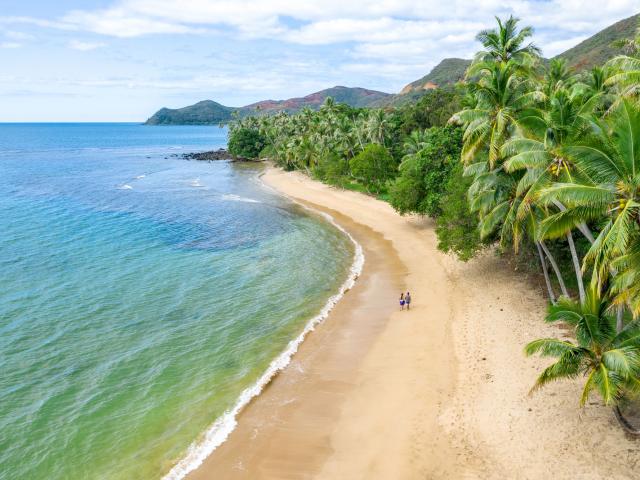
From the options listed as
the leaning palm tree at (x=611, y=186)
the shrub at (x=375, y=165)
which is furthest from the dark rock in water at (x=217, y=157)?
the leaning palm tree at (x=611, y=186)

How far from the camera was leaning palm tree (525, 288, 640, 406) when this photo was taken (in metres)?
13.4

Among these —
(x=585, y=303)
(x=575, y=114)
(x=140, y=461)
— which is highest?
(x=575, y=114)

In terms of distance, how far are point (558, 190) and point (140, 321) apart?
24337mm

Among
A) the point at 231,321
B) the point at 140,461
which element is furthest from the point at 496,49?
the point at 140,461

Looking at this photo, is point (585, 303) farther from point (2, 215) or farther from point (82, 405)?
point (2, 215)

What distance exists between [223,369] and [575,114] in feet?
61.8

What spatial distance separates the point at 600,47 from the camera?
118m

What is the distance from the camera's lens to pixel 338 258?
41.1m

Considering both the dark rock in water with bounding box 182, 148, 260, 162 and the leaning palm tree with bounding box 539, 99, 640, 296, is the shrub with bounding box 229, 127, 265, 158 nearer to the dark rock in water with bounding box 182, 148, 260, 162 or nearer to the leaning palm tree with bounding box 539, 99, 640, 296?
the dark rock in water with bounding box 182, 148, 260, 162

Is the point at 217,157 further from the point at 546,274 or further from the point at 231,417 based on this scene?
the point at 231,417

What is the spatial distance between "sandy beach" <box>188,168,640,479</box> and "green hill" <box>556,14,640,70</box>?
295ft

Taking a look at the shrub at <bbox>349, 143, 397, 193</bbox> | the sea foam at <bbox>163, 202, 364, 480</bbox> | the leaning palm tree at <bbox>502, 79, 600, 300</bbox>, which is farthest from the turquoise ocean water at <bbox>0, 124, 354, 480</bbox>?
the leaning palm tree at <bbox>502, 79, 600, 300</bbox>

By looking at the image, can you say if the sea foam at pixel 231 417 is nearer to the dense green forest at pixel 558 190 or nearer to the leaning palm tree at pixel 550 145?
the dense green forest at pixel 558 190

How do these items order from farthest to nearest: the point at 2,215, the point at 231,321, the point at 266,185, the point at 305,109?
the point at 305,109, the point at 266,185, the point at 2,215, the point at 231,321
